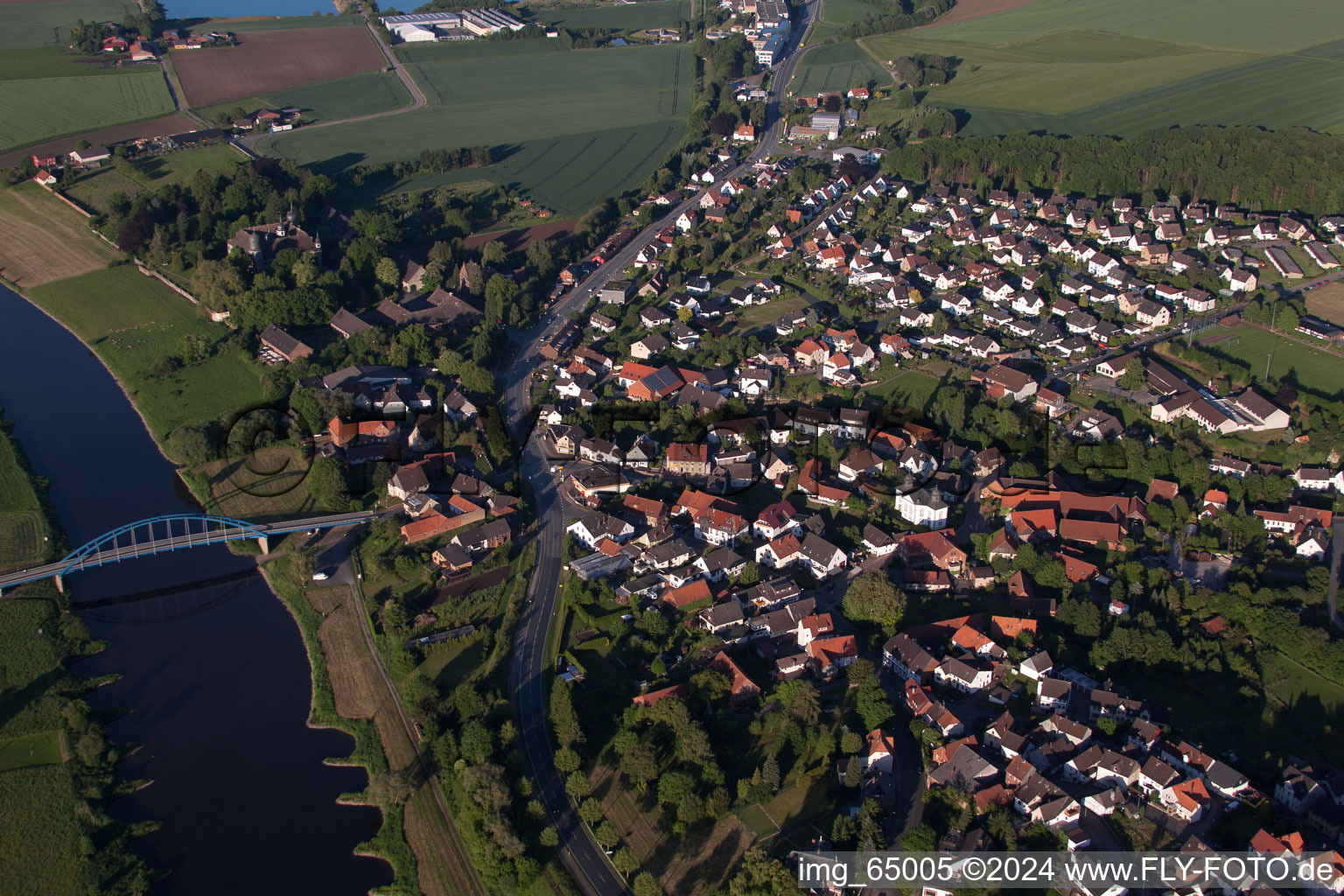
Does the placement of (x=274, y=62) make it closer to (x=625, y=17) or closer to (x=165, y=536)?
(x=625, y=17)

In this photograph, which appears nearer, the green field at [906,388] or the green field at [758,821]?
the green field at [758,821]

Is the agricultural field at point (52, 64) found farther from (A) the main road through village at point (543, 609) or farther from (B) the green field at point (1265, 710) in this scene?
(B) the green field at point (1265, 710)

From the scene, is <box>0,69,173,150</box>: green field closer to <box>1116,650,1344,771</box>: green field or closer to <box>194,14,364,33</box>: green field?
<box>194,14,364,33</box>: green field

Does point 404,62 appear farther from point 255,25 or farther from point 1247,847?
point 1247,847

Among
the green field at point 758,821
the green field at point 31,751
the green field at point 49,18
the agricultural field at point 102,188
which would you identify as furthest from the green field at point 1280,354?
the green field at point 49,18

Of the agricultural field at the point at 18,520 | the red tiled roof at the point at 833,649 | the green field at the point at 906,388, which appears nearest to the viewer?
the red tiled roof at the point at 833,649

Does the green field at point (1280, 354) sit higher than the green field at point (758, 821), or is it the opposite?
the green field at point (1280, 354)

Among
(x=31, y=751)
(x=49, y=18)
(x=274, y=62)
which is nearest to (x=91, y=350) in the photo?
(x=31, y=751)

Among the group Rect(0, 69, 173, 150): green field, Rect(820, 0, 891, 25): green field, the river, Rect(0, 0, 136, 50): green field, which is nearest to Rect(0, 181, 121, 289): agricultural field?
Rect(0, 69, 173, 150): green field
